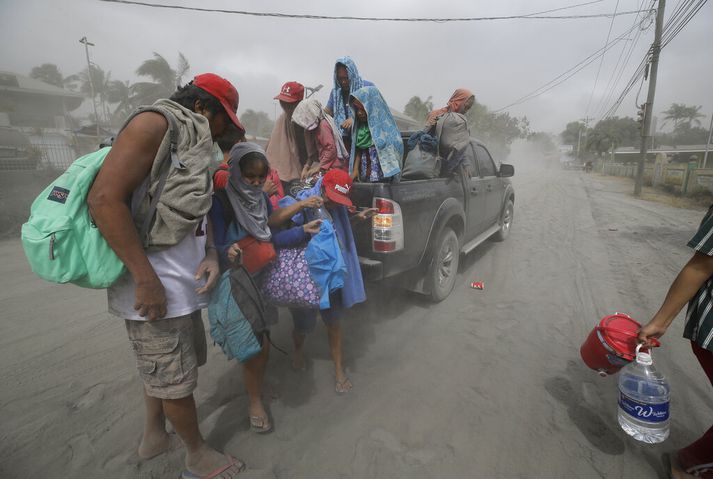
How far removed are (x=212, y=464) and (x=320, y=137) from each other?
8.62ft

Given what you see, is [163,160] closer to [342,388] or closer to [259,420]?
[259,420]

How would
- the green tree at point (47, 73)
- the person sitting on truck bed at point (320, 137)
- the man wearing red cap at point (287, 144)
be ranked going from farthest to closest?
1. the green tree at point (47, 73)
2. the man wearing red cap at point (287, 144)
3. the person sitting on truck bed at point (320, 137)

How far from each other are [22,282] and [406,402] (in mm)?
5103

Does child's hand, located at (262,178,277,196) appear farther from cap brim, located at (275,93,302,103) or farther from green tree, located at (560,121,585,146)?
green tree, located at (560,121,585,146)

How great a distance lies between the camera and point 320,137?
3344 mm

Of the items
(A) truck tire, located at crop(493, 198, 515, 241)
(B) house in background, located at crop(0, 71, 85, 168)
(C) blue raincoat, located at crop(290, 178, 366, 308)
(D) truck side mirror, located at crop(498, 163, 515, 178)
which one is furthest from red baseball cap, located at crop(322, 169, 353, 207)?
(B) house in background, located at crop(0, 71, 85, 168)

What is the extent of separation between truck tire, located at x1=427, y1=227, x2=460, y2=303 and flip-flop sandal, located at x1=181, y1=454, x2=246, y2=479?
239 cm

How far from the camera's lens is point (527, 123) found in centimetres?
6025

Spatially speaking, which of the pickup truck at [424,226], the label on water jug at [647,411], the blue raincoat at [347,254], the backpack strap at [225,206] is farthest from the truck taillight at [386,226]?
the label on water jug at [647,411]

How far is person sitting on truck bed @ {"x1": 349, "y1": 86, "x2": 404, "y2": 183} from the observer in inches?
122

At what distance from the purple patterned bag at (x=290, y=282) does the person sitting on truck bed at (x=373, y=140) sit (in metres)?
1.33

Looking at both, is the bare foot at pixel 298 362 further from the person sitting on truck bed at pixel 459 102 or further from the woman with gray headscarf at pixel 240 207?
the person sitting on truck bed at pixel 459 102

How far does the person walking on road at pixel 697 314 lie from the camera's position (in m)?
1.56

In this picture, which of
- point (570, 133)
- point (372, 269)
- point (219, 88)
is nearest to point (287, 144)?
point (372, 269)
